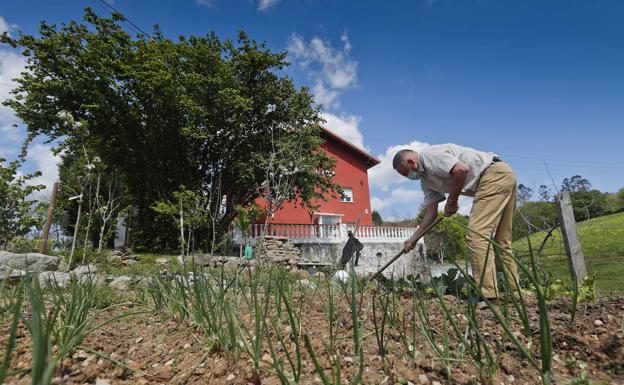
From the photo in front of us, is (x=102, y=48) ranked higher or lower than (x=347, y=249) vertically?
higher

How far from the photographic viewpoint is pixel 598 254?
4.93 metres

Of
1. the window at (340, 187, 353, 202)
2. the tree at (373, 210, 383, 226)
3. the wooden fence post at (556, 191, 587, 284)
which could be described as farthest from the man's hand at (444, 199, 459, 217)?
the tree at (373, 210, 383, 226)

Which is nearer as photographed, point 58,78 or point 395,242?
point 58,78

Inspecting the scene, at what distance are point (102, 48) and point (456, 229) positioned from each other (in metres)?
21.3

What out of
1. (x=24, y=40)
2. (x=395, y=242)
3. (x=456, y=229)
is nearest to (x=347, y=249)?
(x=395, y=242)

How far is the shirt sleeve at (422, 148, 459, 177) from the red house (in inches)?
673

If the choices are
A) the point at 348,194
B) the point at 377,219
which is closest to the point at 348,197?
the point at 348,194

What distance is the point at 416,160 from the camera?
2.61 m

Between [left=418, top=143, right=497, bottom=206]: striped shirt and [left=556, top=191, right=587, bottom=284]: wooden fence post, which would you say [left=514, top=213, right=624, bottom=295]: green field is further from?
[left=418, top=143, right=497, bottom=206]: striped shirt

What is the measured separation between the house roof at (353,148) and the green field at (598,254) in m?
16.6

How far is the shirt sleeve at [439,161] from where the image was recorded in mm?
2416

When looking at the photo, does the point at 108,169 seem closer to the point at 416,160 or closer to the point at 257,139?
the point at 257,139

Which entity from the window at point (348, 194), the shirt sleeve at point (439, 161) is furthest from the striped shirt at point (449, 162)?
the window at point (348, 194)

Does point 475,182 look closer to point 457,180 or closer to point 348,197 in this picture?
A: point 457,180
